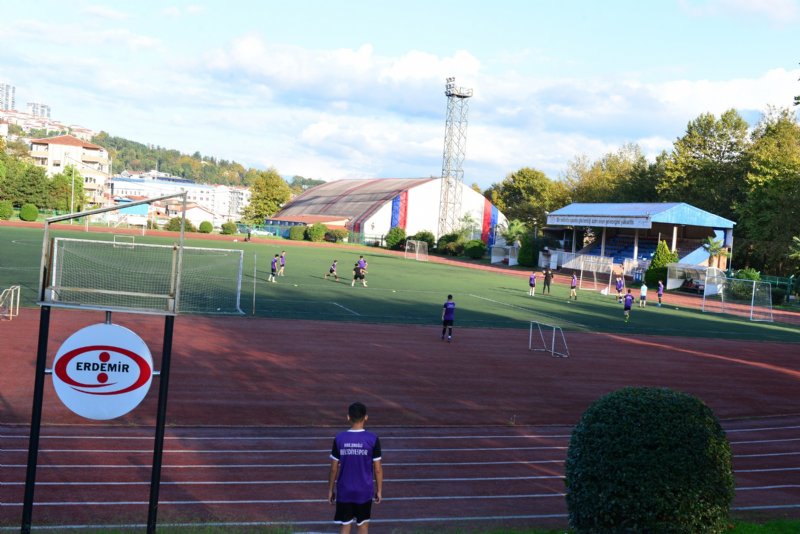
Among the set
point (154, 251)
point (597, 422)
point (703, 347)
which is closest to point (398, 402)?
point (597, 422)

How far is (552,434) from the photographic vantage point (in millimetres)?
14492

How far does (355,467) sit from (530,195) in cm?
10532

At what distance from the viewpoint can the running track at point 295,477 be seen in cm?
923

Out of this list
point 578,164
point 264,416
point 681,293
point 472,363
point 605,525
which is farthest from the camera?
point 578,164

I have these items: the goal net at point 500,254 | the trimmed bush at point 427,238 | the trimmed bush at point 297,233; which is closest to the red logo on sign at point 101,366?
the goal net at point 500,254

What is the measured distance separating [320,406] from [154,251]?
37.4 meters

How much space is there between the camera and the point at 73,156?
119 m

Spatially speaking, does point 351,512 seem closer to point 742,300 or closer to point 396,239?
point 742,300

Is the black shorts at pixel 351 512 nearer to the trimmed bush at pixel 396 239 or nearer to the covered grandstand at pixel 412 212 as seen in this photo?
the trimmed bush at pixel 396 239

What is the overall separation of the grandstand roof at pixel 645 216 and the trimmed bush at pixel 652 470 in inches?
2134

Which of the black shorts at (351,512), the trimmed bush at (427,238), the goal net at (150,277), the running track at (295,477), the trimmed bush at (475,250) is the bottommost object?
the running track at (295,477)

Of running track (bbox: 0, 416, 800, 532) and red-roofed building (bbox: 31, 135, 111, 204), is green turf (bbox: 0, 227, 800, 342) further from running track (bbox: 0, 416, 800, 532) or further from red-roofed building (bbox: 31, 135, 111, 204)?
red-roofed building (bbox: 31, 135, 111, 204)

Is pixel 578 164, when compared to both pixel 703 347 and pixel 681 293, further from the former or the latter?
pixel 703 347

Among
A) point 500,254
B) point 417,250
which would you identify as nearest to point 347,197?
point 417,250
